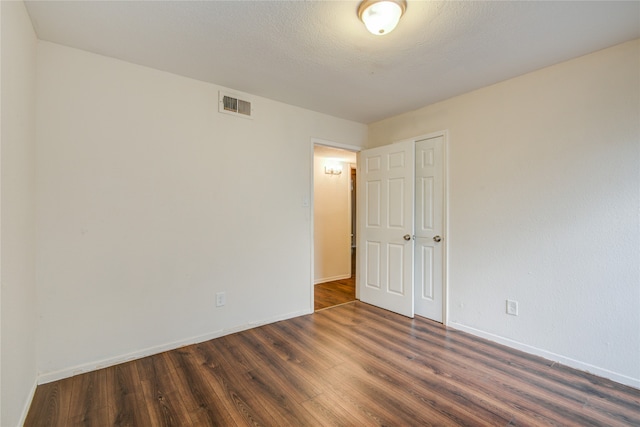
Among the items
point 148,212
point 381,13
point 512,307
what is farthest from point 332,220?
point 381,13

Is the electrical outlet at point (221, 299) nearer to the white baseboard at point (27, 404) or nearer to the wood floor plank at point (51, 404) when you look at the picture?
the wood floor plank at point (51, 404)

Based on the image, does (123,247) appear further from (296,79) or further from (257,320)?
(296,79)

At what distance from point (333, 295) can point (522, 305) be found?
2.27 meters

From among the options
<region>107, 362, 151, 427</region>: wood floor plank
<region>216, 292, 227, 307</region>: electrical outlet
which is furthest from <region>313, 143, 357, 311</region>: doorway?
<region>107, 362, 151, 427</region>: wood floor plank

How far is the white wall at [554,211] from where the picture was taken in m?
1.96

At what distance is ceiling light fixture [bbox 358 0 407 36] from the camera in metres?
1.51

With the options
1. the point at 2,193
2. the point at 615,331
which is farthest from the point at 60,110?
the point at 615,331

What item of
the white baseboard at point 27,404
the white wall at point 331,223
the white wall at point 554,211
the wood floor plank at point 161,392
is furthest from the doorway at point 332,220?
the white baseboard at point 27,404

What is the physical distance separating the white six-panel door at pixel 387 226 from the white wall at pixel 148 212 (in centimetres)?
106

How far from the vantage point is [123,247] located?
2.20 metres

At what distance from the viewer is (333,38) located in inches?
74.6

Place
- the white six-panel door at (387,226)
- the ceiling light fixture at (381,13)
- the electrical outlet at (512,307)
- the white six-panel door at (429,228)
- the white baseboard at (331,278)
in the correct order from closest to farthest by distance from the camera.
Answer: the ceiling light fixture at (381,13), the electrical outlet at (512,307), the white six-panel door at (429,228), the white six-panel door at (387,226), the white baseboard at (331,278)

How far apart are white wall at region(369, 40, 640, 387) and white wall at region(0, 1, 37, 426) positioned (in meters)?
3.28

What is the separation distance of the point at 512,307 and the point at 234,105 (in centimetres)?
319
